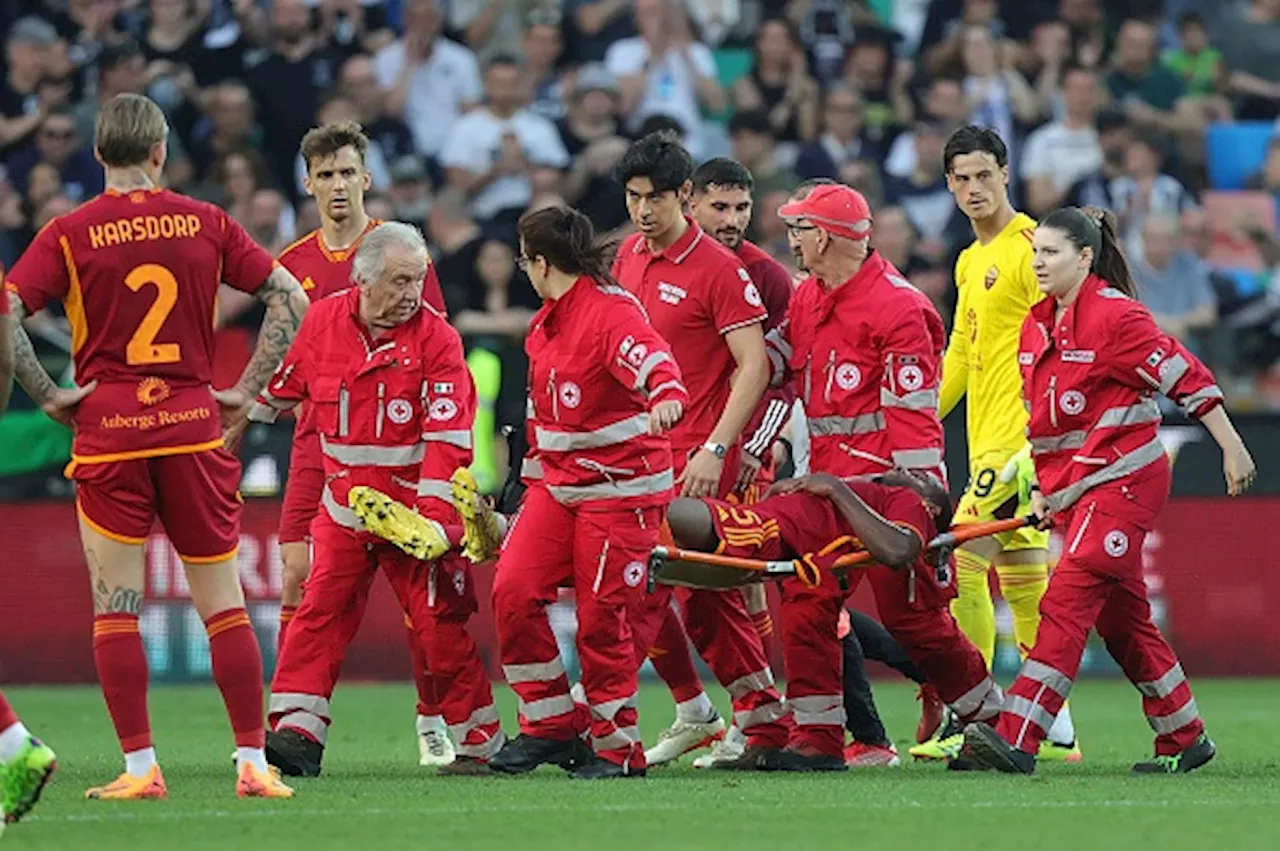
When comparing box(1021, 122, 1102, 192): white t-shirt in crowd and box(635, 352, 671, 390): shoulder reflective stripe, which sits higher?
box(1021, 122, 1102, 192): white t-shirt in crowd

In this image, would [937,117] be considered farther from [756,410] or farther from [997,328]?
[756,410]

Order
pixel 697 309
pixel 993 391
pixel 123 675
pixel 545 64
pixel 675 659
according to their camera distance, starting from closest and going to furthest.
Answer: pixel 123 675 → pixel 697 309 → pixel 675 659 → pixel 993 391 → pixel 545 64

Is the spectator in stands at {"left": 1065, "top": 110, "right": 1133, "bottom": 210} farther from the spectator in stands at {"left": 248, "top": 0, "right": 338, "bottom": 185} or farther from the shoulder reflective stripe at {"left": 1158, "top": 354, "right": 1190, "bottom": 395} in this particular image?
the shoulder reflective stripe at {"left": 1158, "top": 354, "right": 1190, "bottom": 395}

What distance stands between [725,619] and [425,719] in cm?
141

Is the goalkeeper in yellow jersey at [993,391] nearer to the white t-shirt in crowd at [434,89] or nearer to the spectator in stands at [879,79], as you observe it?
the spectator in stands at [879,79]

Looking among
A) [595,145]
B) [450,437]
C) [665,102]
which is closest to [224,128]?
[595,145]

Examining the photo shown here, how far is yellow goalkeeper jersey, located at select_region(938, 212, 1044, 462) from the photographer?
38.8 ft

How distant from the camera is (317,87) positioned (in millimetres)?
19031

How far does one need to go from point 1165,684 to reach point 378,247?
12.4 feet

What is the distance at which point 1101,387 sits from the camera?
1059 centimetres

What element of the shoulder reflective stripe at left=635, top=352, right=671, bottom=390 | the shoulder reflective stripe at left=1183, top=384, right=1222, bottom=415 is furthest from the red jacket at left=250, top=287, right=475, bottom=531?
the shoulder reflective stripe at left=1183, top=384, right=1222, bottom=415

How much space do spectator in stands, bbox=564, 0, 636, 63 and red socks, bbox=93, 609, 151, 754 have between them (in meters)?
11.0

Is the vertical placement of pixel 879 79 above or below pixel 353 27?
below

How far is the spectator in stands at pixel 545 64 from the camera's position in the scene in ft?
63.5
